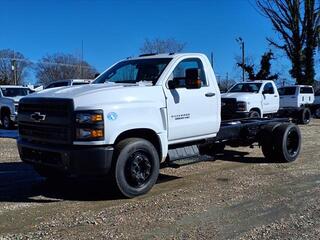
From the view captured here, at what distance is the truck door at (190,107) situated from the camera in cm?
791

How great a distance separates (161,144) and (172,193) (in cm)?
79

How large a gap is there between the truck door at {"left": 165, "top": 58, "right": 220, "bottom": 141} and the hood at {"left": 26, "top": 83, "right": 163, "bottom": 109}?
39cm

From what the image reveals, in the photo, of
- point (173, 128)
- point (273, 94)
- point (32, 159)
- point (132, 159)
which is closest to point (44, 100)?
point (32, 159)

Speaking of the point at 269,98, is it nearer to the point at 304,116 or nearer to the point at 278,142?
the point at 304,116

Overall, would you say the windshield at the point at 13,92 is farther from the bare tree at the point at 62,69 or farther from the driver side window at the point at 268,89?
the bare tree at the point at 62,69

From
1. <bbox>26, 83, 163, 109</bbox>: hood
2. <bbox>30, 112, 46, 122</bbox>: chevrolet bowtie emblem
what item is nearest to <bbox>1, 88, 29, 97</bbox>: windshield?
<bbox>26, 83, 163, 109</bbox>: hood

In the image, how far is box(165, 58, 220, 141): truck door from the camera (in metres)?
7.91

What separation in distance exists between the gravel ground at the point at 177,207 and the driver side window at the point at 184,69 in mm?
1778

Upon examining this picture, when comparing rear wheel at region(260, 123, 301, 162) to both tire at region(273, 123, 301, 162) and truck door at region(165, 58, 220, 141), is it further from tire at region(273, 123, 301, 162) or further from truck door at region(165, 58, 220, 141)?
truck door at region(165, 58, 220, 141)

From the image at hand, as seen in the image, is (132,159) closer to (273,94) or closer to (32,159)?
(32,159)

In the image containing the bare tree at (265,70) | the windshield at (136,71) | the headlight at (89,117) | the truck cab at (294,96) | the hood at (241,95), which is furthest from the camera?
the bare tree at (265,70)

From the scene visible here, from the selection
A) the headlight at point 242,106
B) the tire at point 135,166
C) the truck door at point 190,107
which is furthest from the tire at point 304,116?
the tire at point 135,166

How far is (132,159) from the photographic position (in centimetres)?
718

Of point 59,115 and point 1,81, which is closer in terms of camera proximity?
point 59,115
